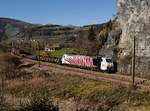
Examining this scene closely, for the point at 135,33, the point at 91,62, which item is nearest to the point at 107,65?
the point at 91,62

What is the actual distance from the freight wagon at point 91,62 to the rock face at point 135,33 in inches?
73.3

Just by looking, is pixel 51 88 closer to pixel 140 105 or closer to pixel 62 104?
pixel 62 104

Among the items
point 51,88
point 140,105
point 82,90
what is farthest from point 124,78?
point 140,105

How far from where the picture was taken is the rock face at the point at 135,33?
58.4m

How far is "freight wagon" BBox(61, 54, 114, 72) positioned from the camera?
63.6 meters

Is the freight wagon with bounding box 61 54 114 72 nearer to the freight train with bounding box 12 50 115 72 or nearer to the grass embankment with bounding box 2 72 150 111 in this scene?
the freight train with bounding box 12 50 115 72

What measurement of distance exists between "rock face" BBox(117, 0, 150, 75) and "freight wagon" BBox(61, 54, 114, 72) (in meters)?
1.86

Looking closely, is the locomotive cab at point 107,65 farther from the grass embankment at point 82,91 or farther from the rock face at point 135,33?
the grass embankment at point 82,91

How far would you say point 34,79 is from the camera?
63938 mm

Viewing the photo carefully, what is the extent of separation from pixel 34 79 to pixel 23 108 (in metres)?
27.8

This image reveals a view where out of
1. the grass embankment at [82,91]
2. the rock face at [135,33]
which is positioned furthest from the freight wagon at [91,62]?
the grass embankment at [82,91]

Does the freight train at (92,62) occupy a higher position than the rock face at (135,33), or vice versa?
the rock face at (135,33)

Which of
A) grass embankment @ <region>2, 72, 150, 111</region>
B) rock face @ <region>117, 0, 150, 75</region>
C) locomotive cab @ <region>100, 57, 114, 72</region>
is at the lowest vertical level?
grass embankment @ <region>2, 72, 150, 111</region>

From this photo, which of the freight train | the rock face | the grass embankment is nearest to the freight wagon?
the freight train
